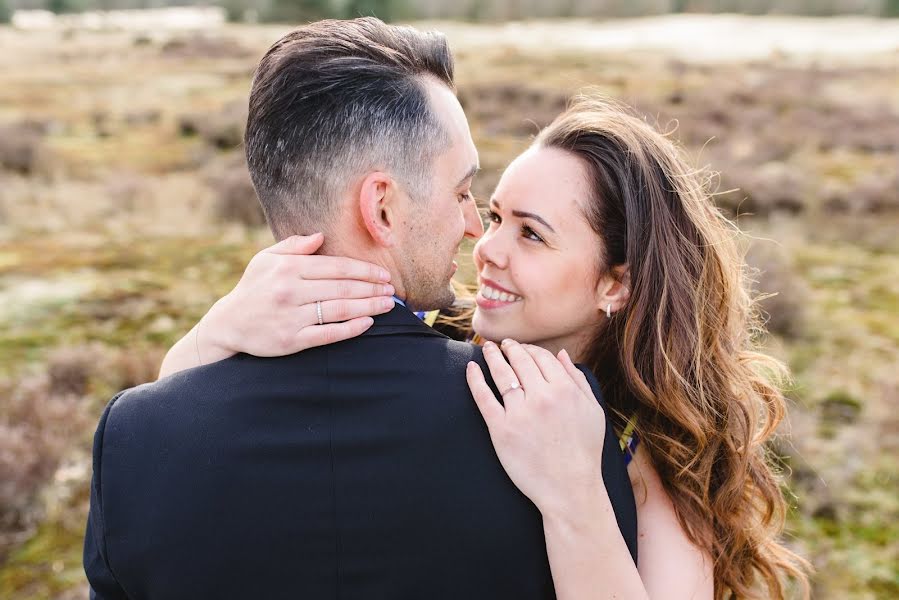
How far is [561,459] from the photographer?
5.54 feet

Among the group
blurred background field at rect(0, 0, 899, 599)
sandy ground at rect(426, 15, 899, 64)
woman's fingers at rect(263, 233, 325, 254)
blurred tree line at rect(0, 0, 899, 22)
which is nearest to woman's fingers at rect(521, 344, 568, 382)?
woman's fingers at rect(263, 233, 325, 254)

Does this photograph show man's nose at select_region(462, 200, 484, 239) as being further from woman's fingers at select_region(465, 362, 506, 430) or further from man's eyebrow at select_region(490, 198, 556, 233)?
woman's fingers at select_region(465, 362, 506, 430)

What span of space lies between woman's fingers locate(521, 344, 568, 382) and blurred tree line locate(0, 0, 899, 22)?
42.4 metres

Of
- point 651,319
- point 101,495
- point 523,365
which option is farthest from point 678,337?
point 101,495

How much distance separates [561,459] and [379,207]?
2.71 ft

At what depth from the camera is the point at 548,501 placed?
5.42ft

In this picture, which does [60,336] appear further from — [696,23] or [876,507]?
[696,23]

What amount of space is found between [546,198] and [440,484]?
4.12 ft

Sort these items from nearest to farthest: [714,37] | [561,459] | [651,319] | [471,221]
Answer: [561,459] → [471,221] → [651,319] → [714,37]

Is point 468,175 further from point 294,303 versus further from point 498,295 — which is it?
point 294,303

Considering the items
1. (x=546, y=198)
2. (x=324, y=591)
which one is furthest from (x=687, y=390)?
(x=324, y=591)

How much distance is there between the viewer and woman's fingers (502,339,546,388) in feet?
5.92

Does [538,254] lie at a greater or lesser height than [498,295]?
greater

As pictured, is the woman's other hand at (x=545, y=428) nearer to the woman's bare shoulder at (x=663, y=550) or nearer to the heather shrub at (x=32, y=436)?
the woman's bare shoulder at (x=663, y=550)
